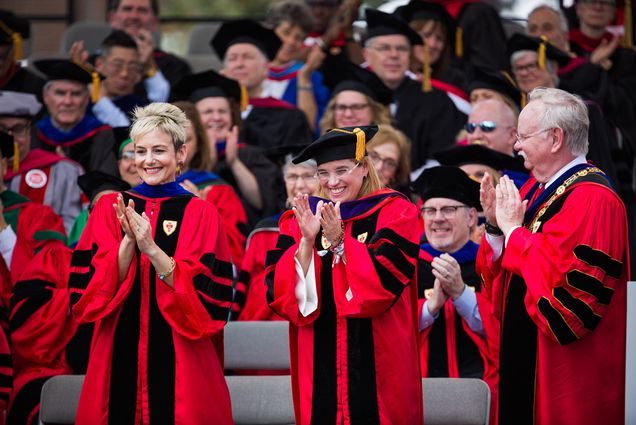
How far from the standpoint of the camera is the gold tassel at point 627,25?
11365 mm

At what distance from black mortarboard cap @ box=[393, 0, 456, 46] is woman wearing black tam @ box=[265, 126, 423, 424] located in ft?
17.2

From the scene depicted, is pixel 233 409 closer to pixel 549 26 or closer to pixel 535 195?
pixel 535 195

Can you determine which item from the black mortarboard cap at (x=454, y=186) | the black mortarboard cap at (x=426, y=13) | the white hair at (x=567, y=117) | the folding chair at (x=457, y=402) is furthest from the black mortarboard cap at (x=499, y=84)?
the white hair at (x=567, y=117)

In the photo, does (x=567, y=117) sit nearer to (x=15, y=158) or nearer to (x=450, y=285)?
(x=450, y=285)

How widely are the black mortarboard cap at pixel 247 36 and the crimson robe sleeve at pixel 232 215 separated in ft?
8.01

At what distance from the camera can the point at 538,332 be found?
204 inches

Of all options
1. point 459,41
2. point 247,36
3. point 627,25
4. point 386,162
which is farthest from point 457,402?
point 627,25

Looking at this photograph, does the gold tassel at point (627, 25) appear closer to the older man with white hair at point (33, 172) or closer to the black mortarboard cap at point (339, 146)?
the older man with white hair at point (33, 172)

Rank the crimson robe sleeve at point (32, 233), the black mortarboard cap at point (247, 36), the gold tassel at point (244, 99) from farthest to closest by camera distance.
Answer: the black mortarboard cap at point (247, 36) < the gold tassel at point (244, 99) < the crimson robe sleeve at point (32, 233)

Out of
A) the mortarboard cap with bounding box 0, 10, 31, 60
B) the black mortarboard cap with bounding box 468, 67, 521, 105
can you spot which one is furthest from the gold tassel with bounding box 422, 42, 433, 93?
the mortarboard cap with bounding box 0, 10, 31, 60

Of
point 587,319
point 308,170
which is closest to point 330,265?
point 587,319

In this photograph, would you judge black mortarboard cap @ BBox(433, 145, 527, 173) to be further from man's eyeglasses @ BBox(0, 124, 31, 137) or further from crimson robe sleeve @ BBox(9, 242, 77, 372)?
man's eyeglasses @ BBox(0, 124, 31, 137)

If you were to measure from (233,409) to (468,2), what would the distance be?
6.15 meters

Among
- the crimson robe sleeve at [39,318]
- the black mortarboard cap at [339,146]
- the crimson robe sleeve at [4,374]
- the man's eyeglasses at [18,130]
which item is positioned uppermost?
the man's eyeglasses at [18,130]
